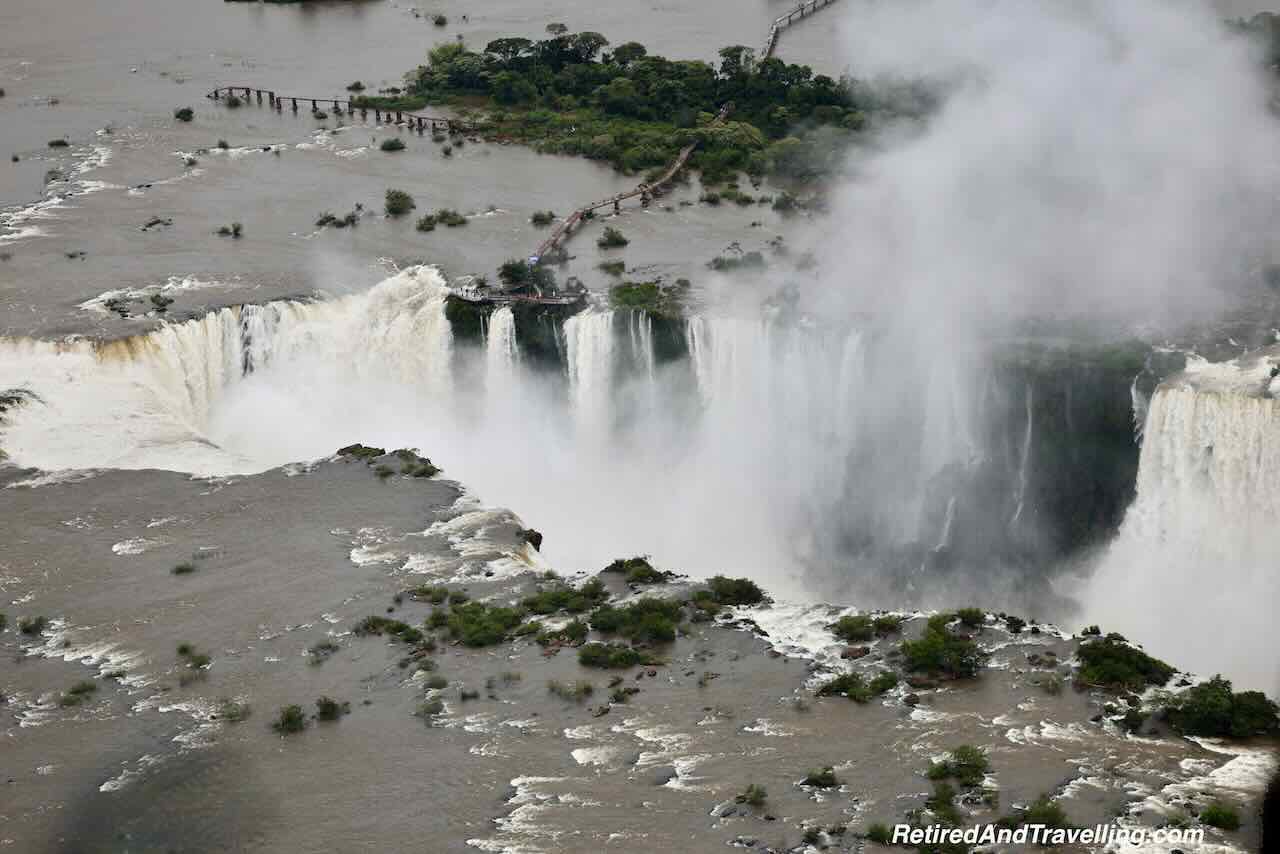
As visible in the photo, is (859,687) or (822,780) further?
(859,687)

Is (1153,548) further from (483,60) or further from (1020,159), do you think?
(483,60)

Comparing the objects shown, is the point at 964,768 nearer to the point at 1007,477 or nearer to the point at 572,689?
the point at 572,689

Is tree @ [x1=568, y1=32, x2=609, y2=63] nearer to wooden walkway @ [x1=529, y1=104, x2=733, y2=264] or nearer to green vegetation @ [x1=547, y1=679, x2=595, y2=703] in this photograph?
wooden walkway @ [x1=529, y1=104, x2=733, y2=264]

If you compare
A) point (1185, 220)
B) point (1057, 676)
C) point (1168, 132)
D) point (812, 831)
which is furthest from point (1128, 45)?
point (812, 831)

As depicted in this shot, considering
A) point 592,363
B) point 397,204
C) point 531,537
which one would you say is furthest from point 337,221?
point 531,537

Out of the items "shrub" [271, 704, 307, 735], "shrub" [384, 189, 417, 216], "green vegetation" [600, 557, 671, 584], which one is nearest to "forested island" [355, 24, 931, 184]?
"shrub" [384, 189, 417, 216]

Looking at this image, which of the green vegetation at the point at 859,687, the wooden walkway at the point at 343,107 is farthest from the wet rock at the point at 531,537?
the wooden walkway at the point at 343,107
